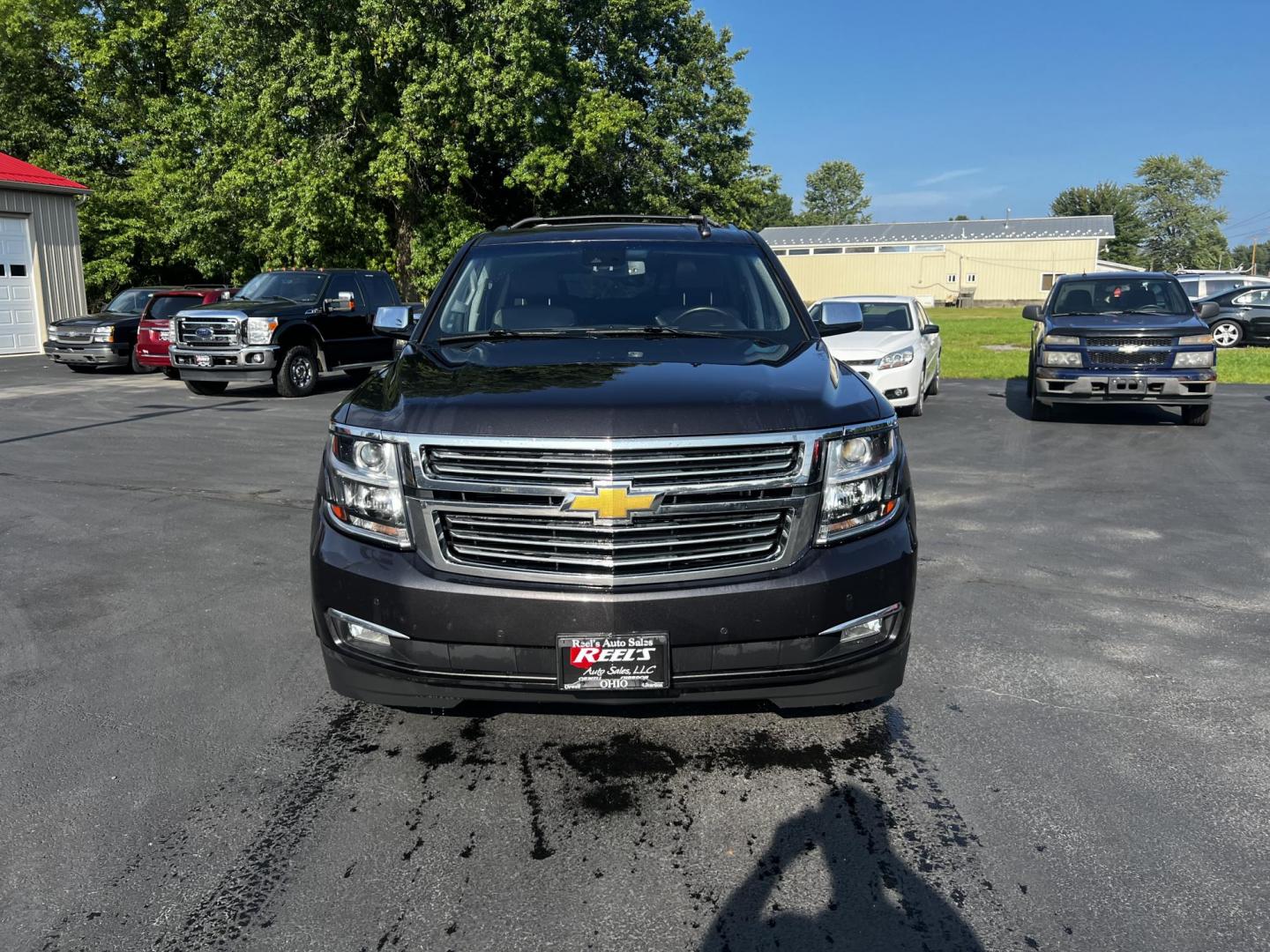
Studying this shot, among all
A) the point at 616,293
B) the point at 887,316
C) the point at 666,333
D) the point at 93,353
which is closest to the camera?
the point at 666,333

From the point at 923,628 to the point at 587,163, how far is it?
90.5 ft

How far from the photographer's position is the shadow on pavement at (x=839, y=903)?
8.44ft

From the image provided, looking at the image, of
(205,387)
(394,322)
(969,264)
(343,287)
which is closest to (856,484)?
(394,322)

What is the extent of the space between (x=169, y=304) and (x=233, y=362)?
14.8 ft

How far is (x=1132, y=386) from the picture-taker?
11.7m

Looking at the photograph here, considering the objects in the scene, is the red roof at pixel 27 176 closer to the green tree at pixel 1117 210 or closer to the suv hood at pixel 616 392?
the suv hood at pixel 616 392

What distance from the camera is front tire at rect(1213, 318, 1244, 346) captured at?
25.1m

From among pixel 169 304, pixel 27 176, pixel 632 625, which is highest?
pixel 27 176

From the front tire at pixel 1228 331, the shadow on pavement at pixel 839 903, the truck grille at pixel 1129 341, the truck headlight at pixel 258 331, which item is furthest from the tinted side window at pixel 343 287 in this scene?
the front tire at pixel 1228 331

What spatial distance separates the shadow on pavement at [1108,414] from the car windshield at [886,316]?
1.97m

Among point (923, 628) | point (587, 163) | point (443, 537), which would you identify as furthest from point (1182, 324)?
point (587, 163)

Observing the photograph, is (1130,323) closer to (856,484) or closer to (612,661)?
(856,484)

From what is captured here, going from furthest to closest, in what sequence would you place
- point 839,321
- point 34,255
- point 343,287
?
point 34,255 < point 343,287 < point 839,321

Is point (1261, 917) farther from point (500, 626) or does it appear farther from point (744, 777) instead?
point (500, 626)
